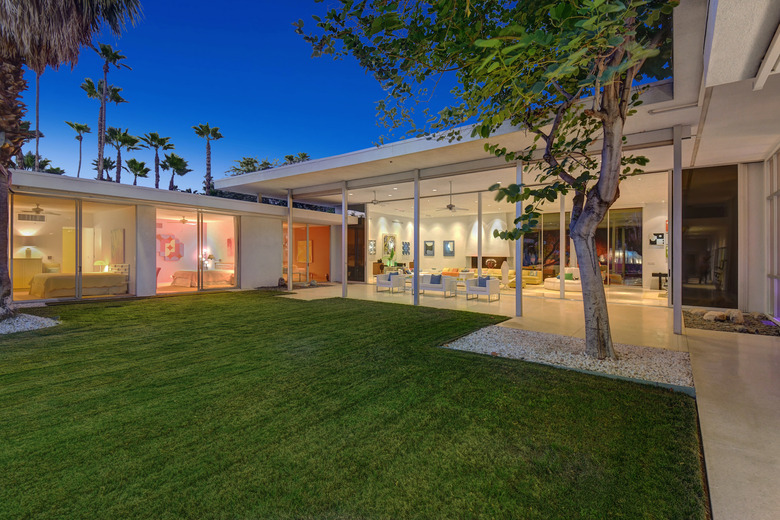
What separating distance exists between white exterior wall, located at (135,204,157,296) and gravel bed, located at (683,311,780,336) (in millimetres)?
14260

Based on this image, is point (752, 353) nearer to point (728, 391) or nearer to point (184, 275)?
point (728, 391)

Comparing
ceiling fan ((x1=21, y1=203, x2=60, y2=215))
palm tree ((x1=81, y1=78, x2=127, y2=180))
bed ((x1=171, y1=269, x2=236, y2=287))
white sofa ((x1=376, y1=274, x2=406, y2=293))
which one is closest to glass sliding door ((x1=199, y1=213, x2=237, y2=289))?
bed ((x1=171, y1=269, x2=236, y2=287))

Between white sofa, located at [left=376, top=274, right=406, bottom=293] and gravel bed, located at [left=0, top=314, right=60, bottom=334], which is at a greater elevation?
white sofa, located at [left=376, top=274, right=406, bottom=293]

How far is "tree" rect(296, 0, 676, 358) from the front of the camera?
2469mm

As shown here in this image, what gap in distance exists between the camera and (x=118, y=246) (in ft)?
35.6

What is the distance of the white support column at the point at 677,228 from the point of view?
5777 mm

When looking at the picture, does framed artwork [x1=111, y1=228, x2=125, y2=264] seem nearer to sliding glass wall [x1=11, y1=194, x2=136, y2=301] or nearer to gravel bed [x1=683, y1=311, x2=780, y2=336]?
sliding glass wall [x1=11, y1=194, x2=136, y2=301]

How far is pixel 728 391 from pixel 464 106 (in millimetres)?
4068

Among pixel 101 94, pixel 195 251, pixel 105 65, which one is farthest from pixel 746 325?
pixel 105 65

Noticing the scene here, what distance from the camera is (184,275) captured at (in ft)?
42.1

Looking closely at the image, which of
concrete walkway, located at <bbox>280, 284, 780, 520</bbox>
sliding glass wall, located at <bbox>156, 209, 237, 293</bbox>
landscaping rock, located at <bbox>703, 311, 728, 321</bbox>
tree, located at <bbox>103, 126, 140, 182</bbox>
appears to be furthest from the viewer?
tree, located at <bbox>103, 126, 140, 182</bbox>

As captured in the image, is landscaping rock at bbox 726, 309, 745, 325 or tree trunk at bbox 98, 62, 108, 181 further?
tree trunk at bbox 98, 62, 108, 181

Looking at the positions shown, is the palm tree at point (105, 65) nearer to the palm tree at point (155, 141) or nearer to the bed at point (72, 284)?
the palm tree at point (155, 141)

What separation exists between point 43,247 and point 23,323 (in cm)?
450
